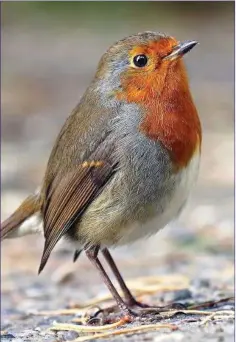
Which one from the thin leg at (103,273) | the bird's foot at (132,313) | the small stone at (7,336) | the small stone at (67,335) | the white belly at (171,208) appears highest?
the white belly at (171,208)

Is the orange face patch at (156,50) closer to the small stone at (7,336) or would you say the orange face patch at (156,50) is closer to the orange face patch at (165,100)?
the orange face patch at (165,100)

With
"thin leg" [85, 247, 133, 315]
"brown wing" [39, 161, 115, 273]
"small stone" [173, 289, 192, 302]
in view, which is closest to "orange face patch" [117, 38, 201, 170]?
"brown wing" [39, 161, 115, 273]

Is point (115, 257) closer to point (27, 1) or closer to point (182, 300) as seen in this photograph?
point (182, 300)

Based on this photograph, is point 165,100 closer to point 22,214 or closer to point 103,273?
point 103,273

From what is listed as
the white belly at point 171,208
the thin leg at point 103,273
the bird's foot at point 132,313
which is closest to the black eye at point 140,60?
the white belly at point 171,208

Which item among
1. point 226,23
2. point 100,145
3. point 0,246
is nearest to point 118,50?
point 100,145

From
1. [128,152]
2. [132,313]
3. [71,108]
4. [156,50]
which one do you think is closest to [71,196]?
[128,152]
